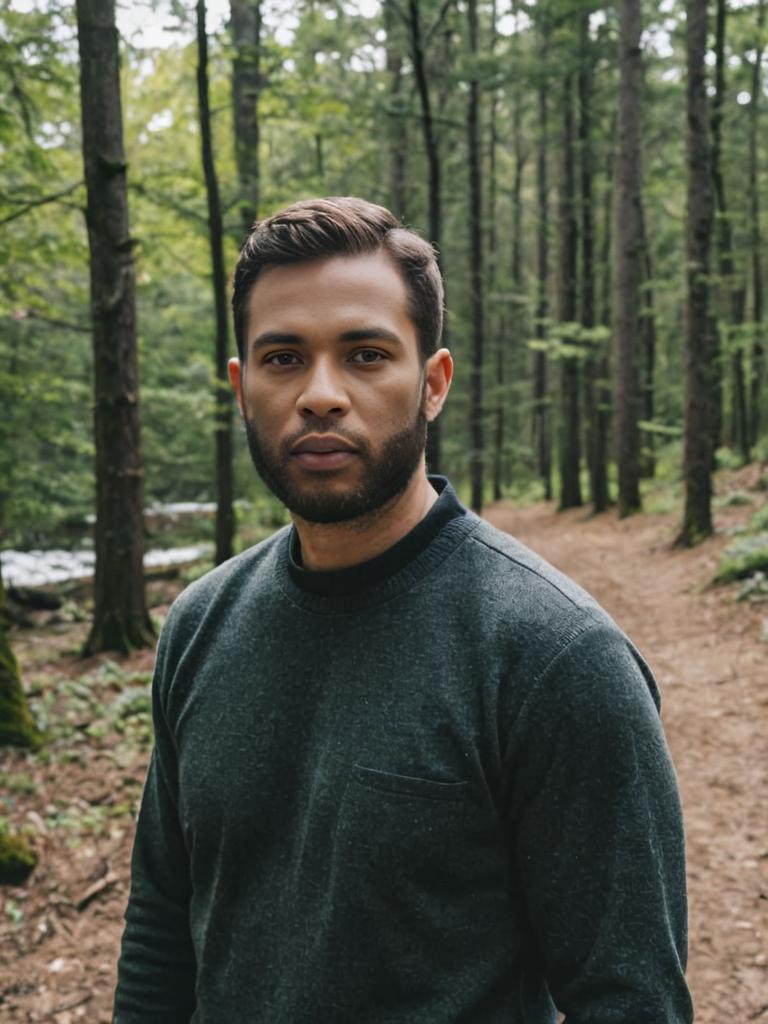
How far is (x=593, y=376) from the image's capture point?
2084 centimetres

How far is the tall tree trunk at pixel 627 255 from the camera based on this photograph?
14.1 m

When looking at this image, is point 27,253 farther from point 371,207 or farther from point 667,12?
point 667,12

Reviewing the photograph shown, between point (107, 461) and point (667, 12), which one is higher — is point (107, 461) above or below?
below

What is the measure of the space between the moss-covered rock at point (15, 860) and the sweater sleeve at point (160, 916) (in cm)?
305

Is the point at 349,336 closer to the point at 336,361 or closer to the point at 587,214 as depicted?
the point at 336,361

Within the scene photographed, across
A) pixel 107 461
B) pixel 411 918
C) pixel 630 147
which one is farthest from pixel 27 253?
pixel 630 147

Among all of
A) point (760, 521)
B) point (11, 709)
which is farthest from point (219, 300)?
point (760, 521)

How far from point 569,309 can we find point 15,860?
1746cm

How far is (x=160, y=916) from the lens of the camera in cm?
A: 189

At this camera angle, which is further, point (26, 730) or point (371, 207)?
point (26, 730)

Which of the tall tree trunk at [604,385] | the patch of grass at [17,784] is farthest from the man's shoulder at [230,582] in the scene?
the tall tree trunk at [604,385]

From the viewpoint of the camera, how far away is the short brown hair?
165 cm

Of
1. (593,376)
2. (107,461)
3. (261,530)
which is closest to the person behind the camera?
(107,461)

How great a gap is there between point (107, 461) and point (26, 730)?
2950 mm
